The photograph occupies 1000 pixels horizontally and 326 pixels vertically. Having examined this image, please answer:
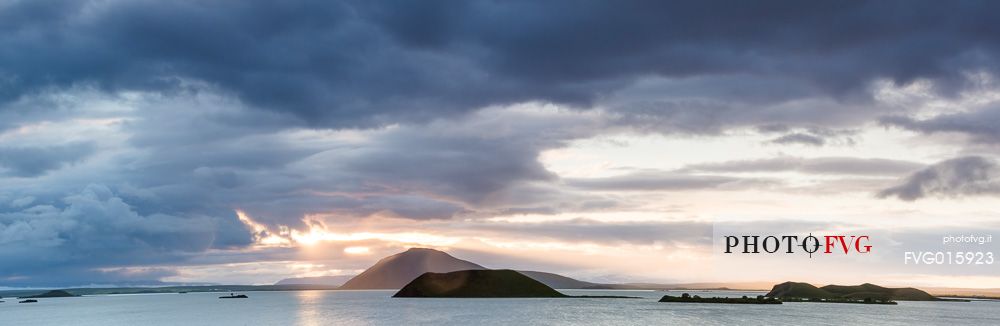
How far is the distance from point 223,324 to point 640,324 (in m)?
94.3

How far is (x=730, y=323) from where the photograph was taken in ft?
547

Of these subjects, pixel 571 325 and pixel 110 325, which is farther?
pixel 110 325

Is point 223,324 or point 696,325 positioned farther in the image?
point 223,324

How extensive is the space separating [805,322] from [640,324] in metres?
40.8

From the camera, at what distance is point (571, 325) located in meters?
157

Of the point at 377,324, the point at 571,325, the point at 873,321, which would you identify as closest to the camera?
the point at 571,325

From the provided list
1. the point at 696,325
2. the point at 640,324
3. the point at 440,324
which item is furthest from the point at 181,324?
the point at 696,325

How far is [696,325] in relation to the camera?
161 metres

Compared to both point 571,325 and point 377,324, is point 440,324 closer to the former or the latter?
point 377,324

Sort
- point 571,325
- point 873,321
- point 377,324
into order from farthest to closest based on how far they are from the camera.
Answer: point 873,321 < point 377,324 < point 571,325

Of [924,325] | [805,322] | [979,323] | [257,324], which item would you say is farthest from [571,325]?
[979,323]

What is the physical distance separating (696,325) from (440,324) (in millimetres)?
53243

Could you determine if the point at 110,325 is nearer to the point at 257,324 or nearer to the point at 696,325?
the point at 257,324

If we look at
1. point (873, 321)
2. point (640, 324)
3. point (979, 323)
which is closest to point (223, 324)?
point (640, 324)
